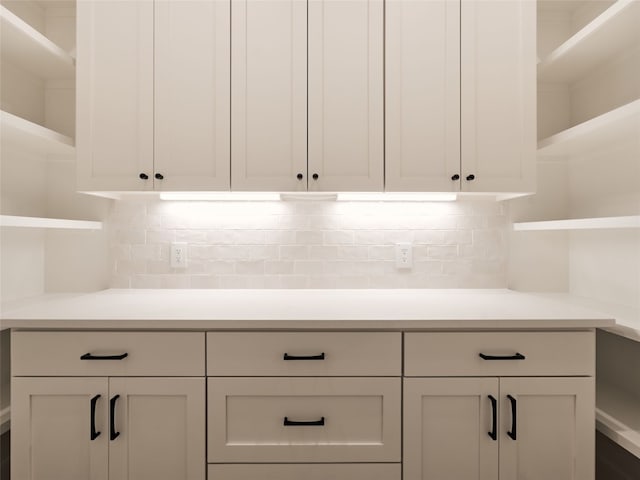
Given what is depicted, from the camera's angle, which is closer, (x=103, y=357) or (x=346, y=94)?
(x=103, y=357)

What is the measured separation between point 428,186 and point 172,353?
4.17ft

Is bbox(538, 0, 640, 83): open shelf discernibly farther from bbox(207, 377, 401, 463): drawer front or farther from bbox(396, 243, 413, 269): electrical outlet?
Answer: bbox(207, 377, 401, 463): drawer front

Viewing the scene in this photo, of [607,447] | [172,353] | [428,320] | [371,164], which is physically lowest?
[607,447]

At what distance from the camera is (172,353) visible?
4.12 ft

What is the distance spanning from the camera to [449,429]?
4.15ft

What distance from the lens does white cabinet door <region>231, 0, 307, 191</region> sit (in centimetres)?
152

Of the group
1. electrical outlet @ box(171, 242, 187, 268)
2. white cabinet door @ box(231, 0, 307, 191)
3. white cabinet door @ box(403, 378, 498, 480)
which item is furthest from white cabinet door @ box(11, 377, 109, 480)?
white cabinet door @ box(403, 378, 498, 480)

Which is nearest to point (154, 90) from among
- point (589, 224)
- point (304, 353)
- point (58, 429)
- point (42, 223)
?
point (42, 223)

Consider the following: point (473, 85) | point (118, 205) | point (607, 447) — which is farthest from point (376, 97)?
point (607, 447)

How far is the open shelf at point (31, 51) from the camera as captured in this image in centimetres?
139

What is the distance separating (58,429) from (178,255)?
2.90 ft

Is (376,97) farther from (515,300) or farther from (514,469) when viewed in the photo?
(514,469)

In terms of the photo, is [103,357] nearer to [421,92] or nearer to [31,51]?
[31,51]

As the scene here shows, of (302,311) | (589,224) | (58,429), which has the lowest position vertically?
(58,429)
